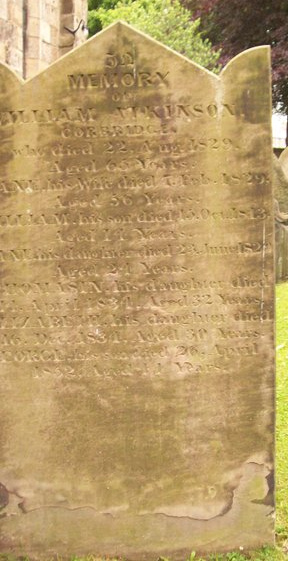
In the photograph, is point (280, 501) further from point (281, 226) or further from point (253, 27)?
point (253, 27)

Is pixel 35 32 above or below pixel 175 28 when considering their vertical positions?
below

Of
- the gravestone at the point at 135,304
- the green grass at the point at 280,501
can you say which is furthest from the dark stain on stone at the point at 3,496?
the green grass at the point at 280,501

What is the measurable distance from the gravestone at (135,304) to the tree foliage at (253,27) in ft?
62.4

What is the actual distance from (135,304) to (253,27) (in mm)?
21610

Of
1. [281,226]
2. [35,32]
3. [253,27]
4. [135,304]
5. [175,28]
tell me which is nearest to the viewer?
[135,304]

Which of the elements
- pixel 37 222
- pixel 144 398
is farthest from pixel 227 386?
pixel 37 222

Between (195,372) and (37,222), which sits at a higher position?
(37,222)

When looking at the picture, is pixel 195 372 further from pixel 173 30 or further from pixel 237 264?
pixel 173 30

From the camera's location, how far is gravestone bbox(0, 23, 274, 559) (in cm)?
304

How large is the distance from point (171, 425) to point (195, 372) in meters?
0.30

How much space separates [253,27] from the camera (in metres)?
22.3

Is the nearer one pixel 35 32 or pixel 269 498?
Answer: pixel 269 498

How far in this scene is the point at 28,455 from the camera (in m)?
3.17

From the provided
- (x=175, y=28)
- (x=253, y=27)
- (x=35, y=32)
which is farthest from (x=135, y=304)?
(x=253, y=27)
